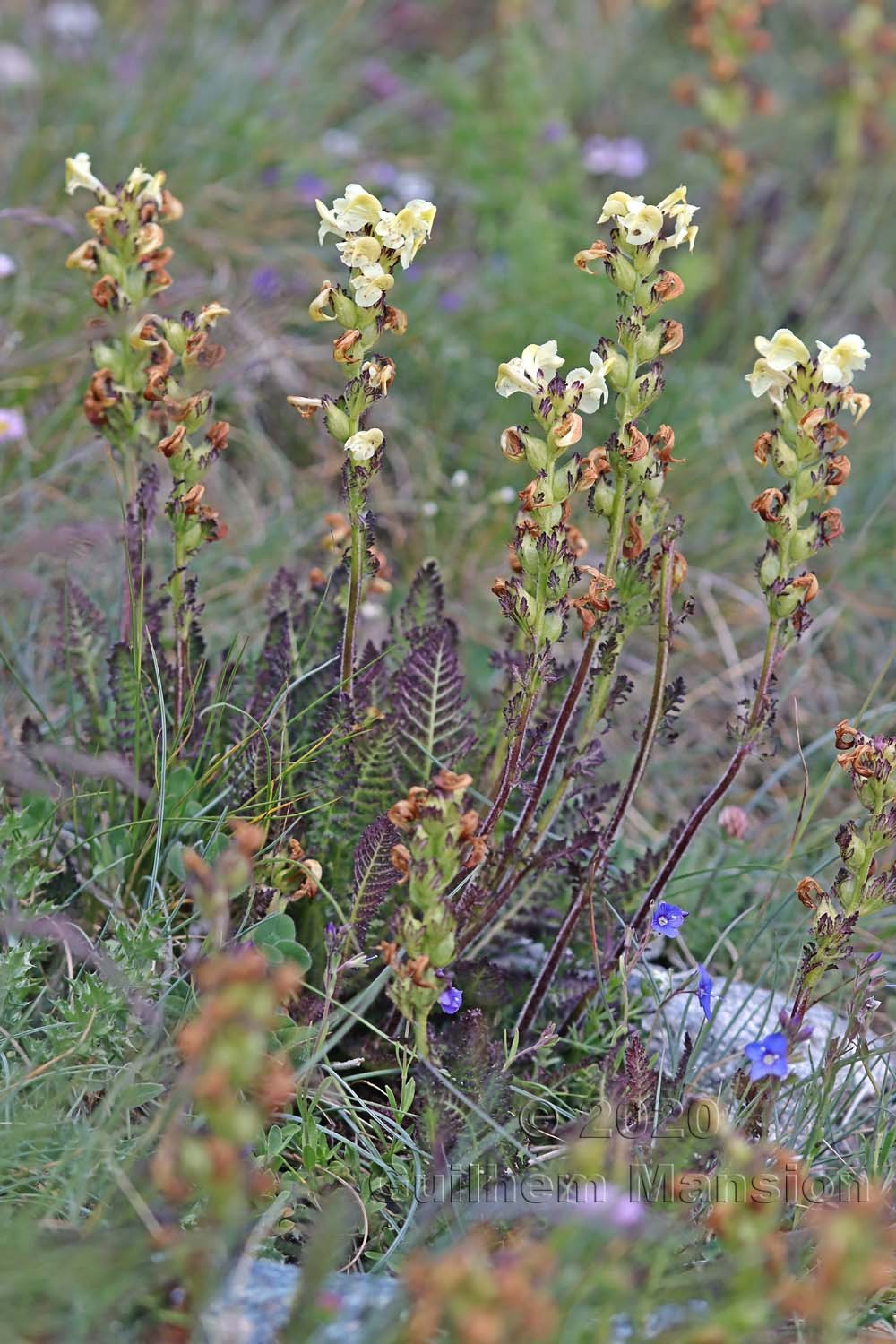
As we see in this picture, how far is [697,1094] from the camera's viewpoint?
2.02m

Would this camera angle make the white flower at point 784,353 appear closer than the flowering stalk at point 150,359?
Yes

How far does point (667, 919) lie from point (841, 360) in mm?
850

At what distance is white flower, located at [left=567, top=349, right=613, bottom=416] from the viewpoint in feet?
5.73

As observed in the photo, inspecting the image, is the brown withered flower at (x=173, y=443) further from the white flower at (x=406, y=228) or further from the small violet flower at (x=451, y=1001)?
the small violet flower at (x=451, y=1001)

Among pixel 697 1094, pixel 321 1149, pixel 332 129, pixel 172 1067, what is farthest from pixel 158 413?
pixel 332 129

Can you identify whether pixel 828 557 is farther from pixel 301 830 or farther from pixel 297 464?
pixel 301 830

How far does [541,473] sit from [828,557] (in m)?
2.04

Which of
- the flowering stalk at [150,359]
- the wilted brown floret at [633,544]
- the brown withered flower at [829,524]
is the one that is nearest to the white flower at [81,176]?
the flowering stalk at [150,359]

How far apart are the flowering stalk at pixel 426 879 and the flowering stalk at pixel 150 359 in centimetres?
62

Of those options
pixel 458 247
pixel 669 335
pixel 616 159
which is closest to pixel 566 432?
pixel 669 335

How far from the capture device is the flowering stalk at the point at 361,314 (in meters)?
1.76

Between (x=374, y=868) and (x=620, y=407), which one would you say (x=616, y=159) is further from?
(x=374, y=868)

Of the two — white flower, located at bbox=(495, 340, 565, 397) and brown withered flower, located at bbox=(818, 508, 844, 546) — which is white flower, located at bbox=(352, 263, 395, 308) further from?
brown withered flower, located at bbox=(818, 508, 844, 546)

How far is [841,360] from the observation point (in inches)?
69.6
